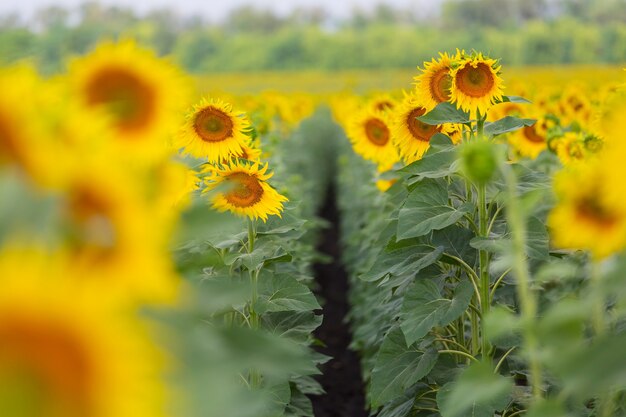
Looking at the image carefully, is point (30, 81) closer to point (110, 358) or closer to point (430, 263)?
point (110, 358)

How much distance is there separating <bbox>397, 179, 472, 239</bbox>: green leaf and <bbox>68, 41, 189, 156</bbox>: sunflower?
0.96 m

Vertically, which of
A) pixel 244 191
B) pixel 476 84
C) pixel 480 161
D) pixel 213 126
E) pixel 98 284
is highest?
pixel 476 84

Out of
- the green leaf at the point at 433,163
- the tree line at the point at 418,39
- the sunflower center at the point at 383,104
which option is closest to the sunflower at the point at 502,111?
the sunflower center at the point at 383,104

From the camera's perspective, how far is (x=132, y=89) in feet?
4.46

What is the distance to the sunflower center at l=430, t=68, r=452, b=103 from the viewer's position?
2578mm

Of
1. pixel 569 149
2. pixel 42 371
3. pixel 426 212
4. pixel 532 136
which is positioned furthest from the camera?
pixel 532 136

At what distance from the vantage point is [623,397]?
5.43ft

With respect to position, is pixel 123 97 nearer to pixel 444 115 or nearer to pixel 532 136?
pixel 444 115

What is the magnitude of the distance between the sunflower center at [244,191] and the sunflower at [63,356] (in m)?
1.52

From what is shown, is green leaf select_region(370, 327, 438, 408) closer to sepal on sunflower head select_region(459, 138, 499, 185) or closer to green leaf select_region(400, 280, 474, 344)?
green leaf select_region(400, 280, 474, 344)

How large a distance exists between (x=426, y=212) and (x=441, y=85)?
0.57m

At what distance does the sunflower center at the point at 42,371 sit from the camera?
0.70m

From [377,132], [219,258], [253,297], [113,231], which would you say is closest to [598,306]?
[219,258]

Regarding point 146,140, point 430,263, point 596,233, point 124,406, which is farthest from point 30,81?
point 430,263
